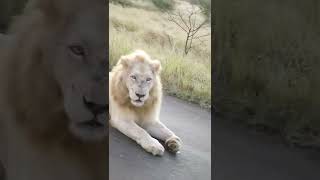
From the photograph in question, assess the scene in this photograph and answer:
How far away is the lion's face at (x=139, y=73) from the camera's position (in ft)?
5.64

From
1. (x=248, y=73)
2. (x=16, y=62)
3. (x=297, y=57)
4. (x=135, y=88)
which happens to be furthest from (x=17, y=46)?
(x=297, y=57)

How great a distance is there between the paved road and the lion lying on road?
0.02 m

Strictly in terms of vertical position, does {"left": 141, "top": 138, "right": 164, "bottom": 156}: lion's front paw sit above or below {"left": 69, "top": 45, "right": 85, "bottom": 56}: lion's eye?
below

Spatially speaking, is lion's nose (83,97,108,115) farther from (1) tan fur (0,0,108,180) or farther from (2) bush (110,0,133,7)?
(2) bush (110,0,133,7)

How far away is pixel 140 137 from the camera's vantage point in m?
1.74

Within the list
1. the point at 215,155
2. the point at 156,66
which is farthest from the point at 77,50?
the point at 215,155

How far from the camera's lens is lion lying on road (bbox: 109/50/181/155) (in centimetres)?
172

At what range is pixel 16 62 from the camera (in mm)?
1692

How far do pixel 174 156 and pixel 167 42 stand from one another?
369 millimetres

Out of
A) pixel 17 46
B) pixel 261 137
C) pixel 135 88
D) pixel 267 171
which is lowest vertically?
pixel 267 171

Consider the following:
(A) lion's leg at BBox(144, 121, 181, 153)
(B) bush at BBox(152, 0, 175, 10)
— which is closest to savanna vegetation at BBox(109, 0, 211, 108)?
(B) bush at BBox(152, 0, 175, 10)

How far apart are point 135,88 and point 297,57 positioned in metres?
0.53

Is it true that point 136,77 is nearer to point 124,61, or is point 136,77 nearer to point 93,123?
point 124,61

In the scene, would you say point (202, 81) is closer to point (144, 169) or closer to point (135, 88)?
point (135, 88)
